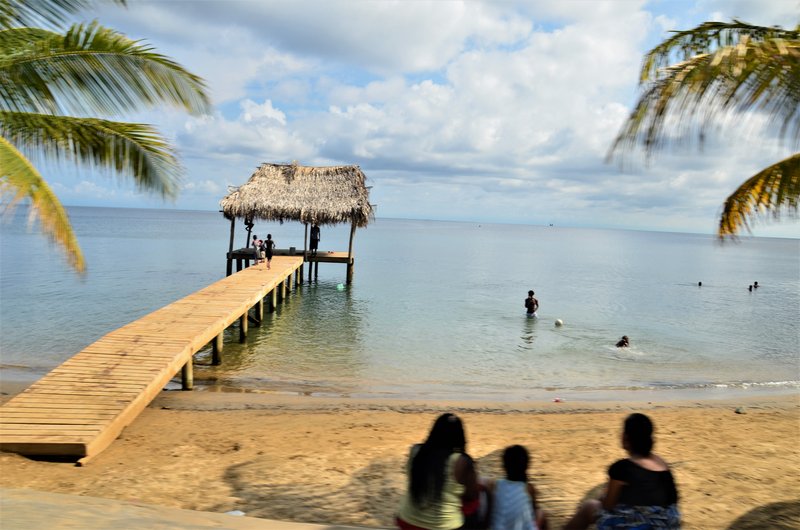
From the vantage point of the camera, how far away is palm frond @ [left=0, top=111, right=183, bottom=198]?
5758 mm

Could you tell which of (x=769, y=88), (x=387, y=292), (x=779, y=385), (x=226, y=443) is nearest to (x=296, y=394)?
(x=226, y=443)

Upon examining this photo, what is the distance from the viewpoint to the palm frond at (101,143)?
227 inches

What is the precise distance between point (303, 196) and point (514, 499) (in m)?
21.7

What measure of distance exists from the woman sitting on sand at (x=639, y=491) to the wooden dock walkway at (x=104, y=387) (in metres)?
5.17

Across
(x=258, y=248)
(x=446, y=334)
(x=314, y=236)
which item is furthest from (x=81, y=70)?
(x=314, y=236)

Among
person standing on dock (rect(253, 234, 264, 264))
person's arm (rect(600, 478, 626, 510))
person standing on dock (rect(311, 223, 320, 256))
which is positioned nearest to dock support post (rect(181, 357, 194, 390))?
person's arm (rect(600, 478, 626, 510))

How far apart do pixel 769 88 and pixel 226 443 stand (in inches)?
270

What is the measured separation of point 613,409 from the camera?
9969mm

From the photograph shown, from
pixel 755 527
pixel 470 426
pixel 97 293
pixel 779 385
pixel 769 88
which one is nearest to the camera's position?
pixel 769 88

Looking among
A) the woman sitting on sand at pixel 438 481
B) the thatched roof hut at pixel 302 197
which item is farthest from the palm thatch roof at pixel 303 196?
the woman sitting on sand at pixel 438 481

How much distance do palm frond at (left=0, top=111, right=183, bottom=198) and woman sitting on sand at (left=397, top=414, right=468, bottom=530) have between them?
449cm

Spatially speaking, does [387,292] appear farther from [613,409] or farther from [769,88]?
[769,88]

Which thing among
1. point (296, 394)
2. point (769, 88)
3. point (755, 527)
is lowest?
point (296, 394)

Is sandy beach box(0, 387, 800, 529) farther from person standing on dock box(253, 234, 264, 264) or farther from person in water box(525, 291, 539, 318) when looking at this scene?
person standing on dock box(253, 234, 264, 264)
